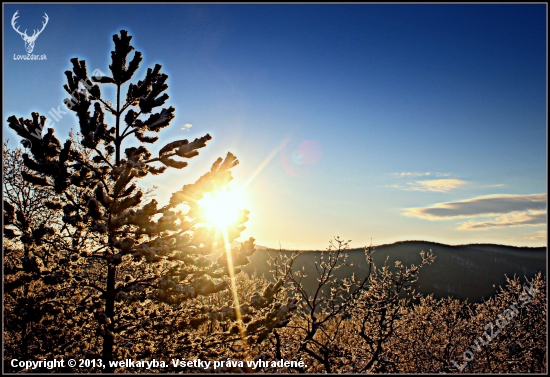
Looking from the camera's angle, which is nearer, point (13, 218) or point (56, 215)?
point (13, 218)

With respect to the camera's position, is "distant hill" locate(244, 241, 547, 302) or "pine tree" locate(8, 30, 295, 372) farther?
"distant hill" locate(244, 241, 547, 302)

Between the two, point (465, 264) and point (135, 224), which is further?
point (465, 264)

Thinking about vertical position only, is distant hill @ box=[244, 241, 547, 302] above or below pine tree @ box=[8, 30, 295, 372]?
below

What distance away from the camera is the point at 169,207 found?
648cm

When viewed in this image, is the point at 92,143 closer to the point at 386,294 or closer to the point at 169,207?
the point at 169,207

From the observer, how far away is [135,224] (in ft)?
20.0

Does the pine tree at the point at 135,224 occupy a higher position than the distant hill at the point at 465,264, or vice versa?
the pine tree at the point at 135,224

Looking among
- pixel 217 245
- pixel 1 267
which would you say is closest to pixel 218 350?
pixel 217 245

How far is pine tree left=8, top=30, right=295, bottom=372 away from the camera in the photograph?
232 inches

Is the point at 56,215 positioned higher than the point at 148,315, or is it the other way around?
the point at 56,215

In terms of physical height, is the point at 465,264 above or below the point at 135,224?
below

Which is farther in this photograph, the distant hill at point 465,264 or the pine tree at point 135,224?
the distant hill at point 465,264

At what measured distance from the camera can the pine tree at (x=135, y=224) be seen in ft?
19.3

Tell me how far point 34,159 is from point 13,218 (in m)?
1.19
